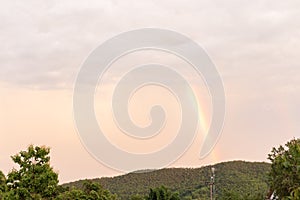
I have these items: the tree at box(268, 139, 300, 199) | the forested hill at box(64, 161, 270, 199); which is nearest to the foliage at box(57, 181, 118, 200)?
the tree at box(268, 139, 300, 199)

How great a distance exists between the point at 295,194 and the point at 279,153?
470 cm

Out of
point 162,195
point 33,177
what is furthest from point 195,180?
point 33,177

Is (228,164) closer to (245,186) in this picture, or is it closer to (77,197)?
(245,186)

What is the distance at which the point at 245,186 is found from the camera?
4784cm

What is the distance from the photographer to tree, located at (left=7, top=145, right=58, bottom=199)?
53.7ft

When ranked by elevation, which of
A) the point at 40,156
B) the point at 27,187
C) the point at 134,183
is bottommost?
the point at 27,187

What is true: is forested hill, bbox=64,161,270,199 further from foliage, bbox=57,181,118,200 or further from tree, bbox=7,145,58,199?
tree, bbox=7,145,58,199

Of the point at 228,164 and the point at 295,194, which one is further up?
the point at 228,164

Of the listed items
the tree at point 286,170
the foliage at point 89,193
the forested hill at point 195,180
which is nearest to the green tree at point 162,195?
the foliage at point 89,193

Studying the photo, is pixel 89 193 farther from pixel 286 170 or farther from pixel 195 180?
pixel 195 180

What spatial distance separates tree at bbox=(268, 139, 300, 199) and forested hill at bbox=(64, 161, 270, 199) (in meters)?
22.8

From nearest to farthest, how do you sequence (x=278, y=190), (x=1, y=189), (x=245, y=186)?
1. (x=1, y=189)
2. (x=278, y=190)
3. (x=245, y=186)

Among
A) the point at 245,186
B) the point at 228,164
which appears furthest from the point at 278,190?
the point at 228,164

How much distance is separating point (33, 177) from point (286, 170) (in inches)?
464
